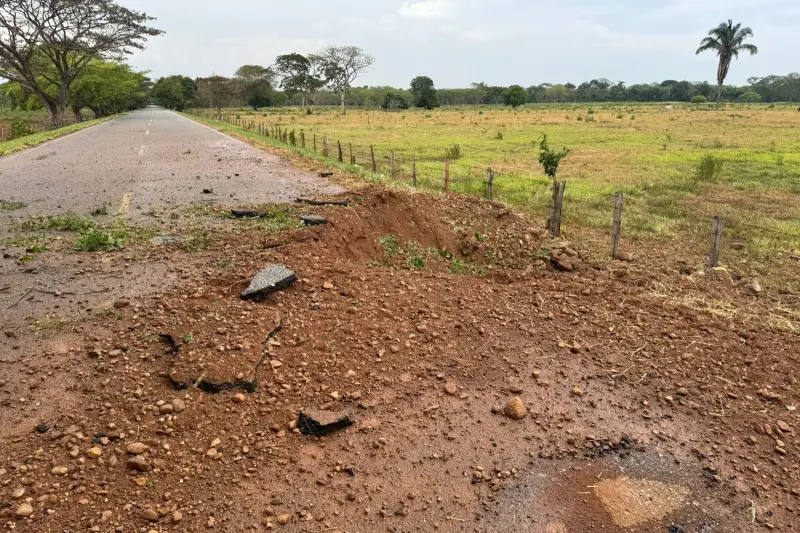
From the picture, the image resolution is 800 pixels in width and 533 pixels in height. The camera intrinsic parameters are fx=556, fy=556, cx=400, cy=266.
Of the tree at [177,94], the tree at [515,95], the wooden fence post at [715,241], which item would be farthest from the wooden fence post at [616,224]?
the tree at [177,94]

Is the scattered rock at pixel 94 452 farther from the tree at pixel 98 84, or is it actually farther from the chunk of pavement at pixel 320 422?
the tree at pixel 98 84

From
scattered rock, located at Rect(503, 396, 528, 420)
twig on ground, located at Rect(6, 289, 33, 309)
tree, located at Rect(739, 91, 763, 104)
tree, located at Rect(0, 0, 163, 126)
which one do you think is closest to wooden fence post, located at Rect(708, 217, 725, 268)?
scattered rock, located at Rect(503, 396, 528, 420)

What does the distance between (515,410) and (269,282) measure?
244cm

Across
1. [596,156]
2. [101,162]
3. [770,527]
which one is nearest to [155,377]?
[770,527]

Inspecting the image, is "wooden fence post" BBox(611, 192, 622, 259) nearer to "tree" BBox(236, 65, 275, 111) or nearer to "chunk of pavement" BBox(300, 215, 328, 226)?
"chunk of pavement" BBox(300, 215, 328, 226)

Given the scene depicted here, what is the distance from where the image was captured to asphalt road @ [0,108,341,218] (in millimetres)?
9500

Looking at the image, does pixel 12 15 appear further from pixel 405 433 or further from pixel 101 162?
pixel 405 433

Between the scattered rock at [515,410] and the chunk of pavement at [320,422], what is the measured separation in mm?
1111

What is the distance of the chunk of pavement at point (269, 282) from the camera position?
4910 mm

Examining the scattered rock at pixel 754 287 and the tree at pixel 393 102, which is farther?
the tree at pixel 393 102

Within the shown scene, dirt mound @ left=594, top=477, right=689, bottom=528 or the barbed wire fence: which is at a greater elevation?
the barbed wire fence

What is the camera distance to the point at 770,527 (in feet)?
10.3

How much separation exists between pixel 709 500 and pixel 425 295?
2.87m

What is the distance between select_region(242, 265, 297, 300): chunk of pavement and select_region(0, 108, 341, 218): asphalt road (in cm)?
428
